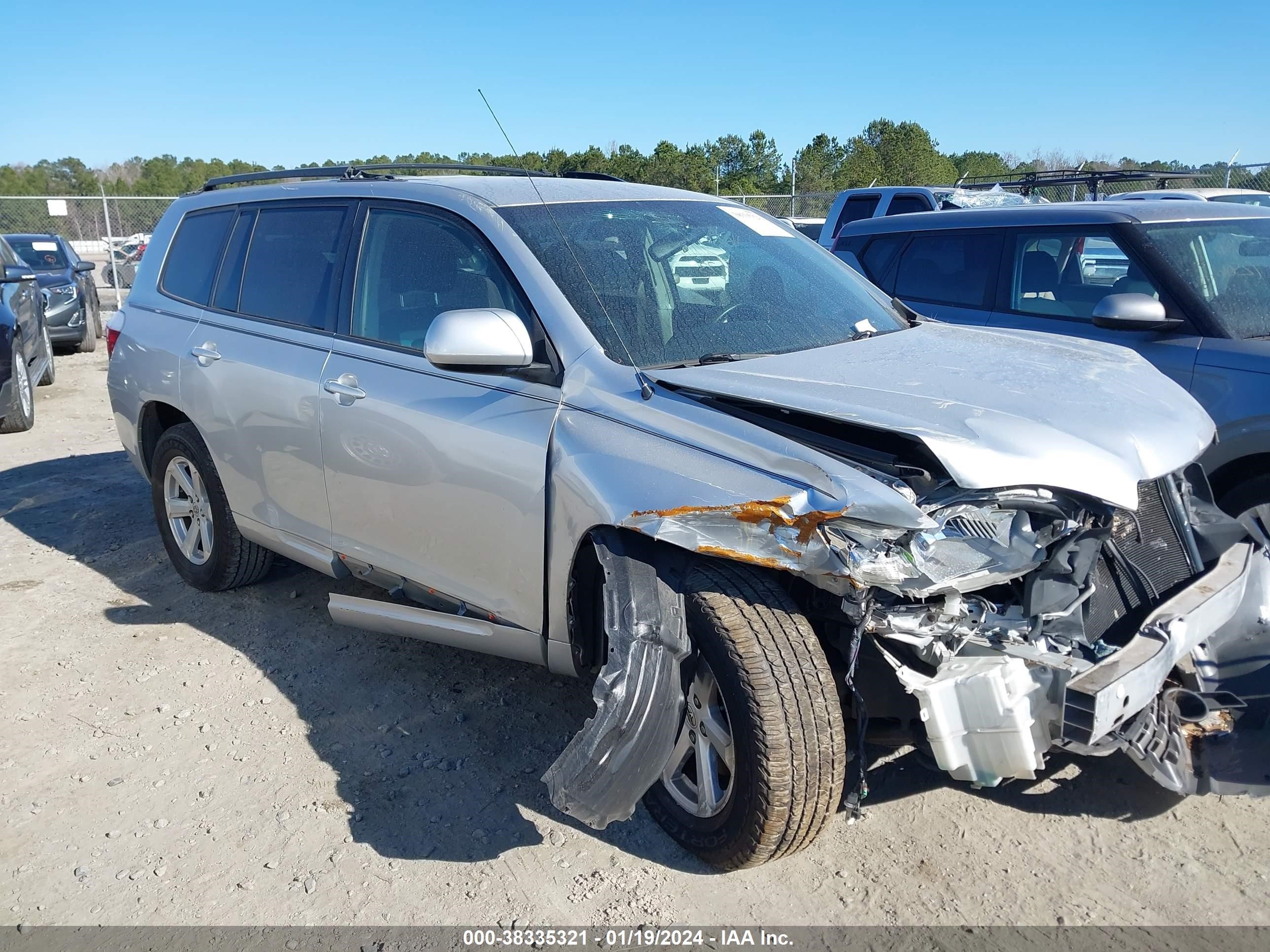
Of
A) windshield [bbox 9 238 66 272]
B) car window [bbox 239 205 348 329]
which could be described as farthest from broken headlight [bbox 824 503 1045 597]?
windshield [bbox 9 238 66 272]

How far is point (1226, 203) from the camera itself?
5.47 m

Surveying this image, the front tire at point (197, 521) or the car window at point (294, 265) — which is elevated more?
the car window at point (294, 265)

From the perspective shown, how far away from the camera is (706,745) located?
9.68ft

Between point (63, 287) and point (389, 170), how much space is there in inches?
422

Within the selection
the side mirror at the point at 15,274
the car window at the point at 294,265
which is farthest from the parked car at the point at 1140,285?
the side mirror at the point at 15,274

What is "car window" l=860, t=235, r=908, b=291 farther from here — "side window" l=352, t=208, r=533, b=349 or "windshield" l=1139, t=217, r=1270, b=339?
"side window" l=352, t=208, r=533, b=349

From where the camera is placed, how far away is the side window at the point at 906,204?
41.7ft

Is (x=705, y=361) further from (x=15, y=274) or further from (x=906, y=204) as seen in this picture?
(x=906, y=204)

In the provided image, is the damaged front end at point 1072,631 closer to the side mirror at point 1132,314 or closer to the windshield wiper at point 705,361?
the windshield wiper at point 705,361

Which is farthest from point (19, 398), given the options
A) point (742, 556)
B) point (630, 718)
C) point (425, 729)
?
point (742, 556)

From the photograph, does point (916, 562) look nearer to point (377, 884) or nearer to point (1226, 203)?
point (377, 884)

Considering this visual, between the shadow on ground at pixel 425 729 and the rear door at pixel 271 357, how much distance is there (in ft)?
1.96

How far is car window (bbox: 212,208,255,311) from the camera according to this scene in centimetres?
468

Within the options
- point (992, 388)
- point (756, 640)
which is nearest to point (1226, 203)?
point (992, 388)
